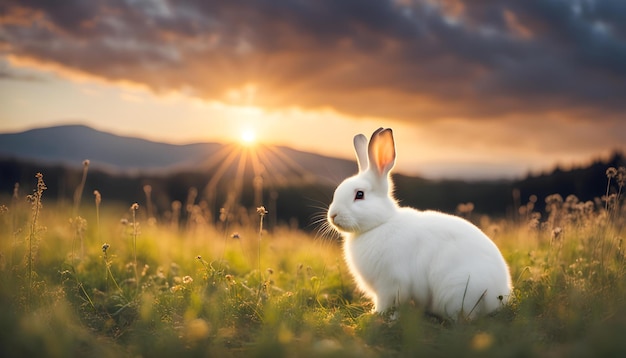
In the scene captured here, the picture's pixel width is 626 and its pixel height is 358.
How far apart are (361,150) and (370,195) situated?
757 mm

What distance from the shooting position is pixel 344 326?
17.1 ft

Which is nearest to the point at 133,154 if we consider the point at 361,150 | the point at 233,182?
the point at 233,182

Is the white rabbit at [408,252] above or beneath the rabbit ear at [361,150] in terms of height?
beneath

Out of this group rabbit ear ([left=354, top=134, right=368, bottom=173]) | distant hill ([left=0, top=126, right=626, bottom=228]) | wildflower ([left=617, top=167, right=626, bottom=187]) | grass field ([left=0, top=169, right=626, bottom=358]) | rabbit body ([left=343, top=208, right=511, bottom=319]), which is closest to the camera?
grass field ([left=0, top=169, right=626, bottom=358])

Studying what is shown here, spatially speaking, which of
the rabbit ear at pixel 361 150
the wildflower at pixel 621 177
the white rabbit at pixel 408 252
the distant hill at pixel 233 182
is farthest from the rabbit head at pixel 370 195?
the distant hill at pixel 233 182

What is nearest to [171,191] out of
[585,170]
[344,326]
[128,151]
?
[128,151]

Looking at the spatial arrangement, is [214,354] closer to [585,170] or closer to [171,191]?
[585,170]

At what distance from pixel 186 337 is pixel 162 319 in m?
0.87

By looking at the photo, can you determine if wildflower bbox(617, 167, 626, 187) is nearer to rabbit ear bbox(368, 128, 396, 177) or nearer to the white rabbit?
the white rabbit

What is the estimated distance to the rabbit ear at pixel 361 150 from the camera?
262 inches

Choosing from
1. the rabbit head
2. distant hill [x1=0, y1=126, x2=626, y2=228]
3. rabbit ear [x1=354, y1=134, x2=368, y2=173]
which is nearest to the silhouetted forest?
distant hill [x1=0, y1=126, x2=626, y2=228]

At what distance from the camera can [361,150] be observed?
6.68m

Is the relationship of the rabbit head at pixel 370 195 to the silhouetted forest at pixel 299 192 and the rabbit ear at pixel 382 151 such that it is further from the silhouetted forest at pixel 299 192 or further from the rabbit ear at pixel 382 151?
the silhouetted forest at pixel 299 192

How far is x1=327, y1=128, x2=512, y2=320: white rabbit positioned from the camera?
5.43 meters
